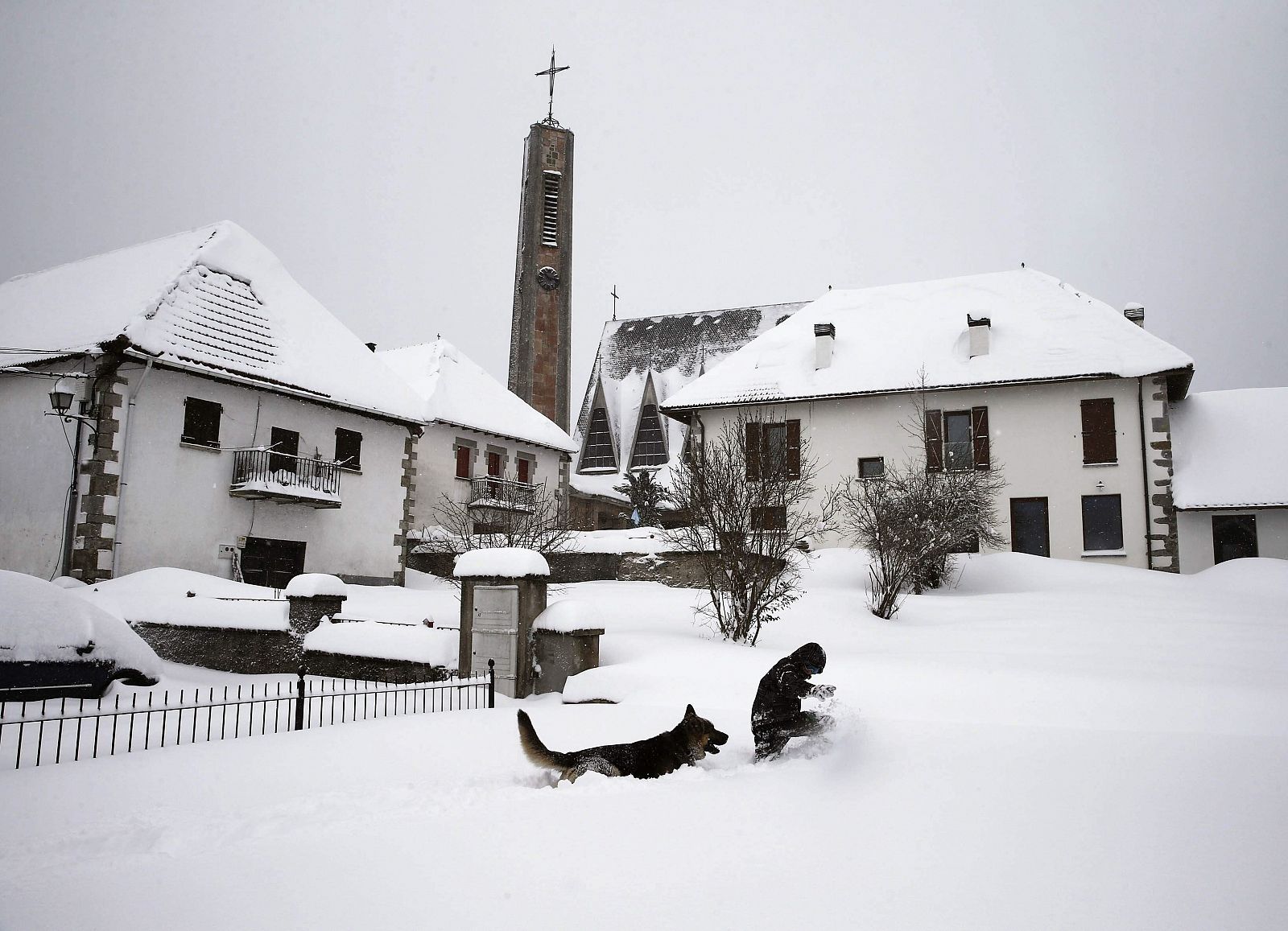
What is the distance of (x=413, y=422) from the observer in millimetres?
25828

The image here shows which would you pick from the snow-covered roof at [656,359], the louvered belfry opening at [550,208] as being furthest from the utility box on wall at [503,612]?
the louvered belfry opening at [550,208]

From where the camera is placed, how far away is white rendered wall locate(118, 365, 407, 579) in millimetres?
18938

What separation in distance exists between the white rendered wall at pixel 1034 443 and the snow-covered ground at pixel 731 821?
55.4 ft

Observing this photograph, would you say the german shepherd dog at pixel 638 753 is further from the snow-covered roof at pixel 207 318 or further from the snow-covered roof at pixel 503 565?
the snow-covered roof at pixel 207 318

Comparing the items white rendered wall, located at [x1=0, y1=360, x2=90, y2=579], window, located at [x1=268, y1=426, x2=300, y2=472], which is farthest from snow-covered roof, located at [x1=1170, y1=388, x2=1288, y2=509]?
white rendered wall, located at [x1=0, y1=360, x2=90, y2=579]

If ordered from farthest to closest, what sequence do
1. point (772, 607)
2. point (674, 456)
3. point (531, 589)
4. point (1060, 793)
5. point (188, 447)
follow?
point (674, 456)
point (188, 447)
point (772, 607)
point (531, 589)
point (1060, 793)

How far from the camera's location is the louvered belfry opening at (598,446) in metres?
42.0

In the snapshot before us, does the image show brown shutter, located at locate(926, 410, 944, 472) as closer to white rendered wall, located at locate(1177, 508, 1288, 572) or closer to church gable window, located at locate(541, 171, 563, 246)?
white rendered wall, located at locate(1177, 508, 1288, 572)

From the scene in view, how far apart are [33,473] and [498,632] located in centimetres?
1429

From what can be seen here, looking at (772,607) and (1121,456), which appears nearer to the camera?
(772,607)

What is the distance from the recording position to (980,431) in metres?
27.1

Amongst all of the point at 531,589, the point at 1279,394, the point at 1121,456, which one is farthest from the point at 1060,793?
the point at 1279,394

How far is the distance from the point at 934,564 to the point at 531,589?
12.2m

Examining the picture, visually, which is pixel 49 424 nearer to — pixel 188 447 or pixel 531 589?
pixel 188 447
